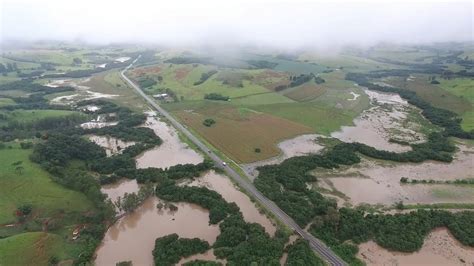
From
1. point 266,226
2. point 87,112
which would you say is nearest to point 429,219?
point 266,226

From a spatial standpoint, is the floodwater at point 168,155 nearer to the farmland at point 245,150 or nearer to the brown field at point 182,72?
the farmland at point 245,150

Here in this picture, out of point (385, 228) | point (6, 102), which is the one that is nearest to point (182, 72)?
point (6, 102)

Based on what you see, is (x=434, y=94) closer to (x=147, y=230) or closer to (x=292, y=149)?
(x=292, y=149)

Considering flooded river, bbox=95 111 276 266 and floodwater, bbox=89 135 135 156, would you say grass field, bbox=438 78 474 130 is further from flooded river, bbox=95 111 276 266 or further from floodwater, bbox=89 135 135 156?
floodwater, bbox=89 135 135 156

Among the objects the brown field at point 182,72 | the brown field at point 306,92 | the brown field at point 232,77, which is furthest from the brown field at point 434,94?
the brown field at point 182,72

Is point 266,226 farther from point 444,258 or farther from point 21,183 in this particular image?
point 21,183

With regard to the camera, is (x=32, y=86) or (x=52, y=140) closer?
(x=52, y=140)

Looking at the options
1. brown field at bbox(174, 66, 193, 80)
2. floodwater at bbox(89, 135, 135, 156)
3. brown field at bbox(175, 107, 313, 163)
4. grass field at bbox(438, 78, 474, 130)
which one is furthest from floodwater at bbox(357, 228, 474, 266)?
brown field at bbox(174, 66, 193, 80)
